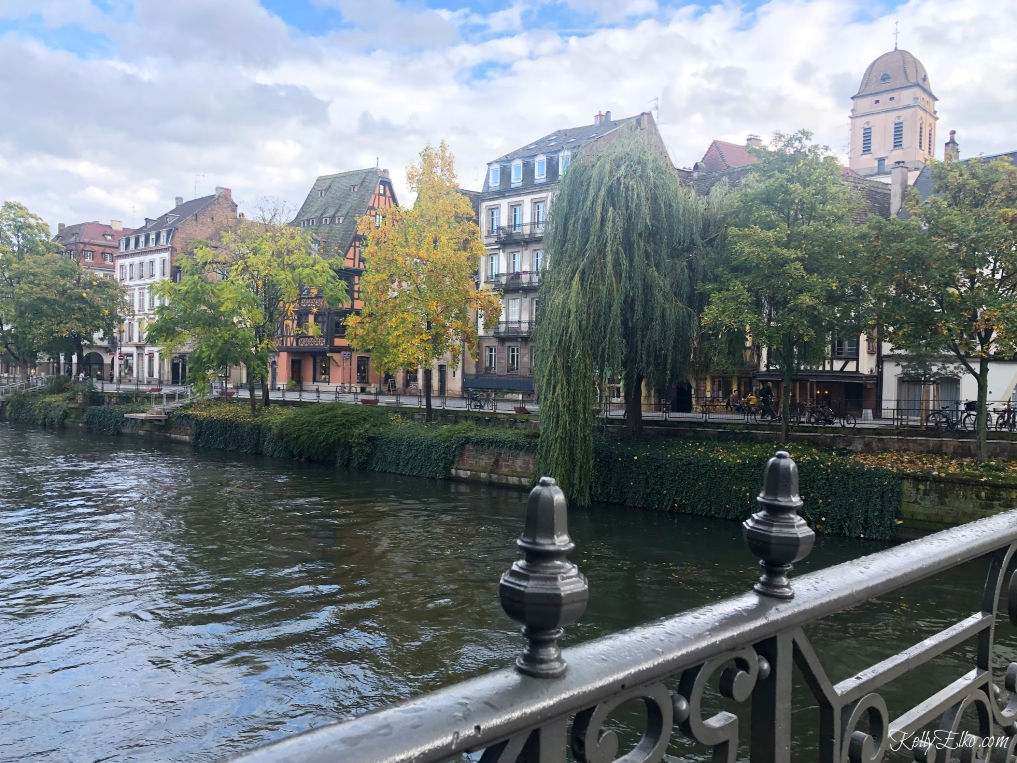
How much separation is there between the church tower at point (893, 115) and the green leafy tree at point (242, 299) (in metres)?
52.6

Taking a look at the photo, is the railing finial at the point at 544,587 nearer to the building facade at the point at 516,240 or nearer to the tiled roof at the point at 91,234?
the building facade at the point at 516,240

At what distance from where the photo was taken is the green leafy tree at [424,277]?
103 ft

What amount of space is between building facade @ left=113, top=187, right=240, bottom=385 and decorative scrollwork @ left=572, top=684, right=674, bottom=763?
66.4 metres

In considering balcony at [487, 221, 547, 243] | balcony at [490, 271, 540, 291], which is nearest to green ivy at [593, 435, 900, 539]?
balcony at [490, 271, 540, 291]

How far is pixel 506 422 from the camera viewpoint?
29.1 m

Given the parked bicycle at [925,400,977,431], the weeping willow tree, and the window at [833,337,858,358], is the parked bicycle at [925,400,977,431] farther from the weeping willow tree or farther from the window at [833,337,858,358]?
the window at [833,337,858,358]

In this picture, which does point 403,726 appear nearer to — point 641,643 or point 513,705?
point 513,705

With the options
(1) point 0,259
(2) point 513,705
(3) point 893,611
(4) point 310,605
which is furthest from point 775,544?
(1) point 0,259

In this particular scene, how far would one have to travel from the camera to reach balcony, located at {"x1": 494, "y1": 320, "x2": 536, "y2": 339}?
4325cm

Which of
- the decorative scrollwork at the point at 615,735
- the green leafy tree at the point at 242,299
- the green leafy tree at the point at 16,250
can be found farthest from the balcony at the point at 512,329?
the decorative scrollwork at the point at 615,735

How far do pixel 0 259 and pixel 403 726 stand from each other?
198ft

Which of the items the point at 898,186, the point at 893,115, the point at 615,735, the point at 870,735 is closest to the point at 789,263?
the point at 898,186

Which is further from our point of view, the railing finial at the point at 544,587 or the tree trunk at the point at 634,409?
the tree trunk at the point at 634,409

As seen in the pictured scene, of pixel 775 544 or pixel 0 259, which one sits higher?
pixel 0 259
